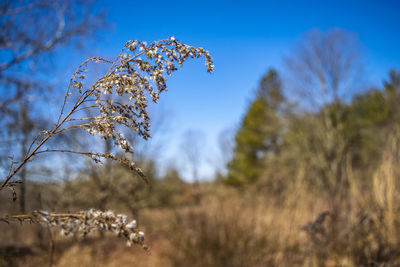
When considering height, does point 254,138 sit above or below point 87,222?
above

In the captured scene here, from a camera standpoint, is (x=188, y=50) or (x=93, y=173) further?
(x=93, y=173)

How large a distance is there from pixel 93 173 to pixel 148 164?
2181 millimetres

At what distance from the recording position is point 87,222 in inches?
28.6

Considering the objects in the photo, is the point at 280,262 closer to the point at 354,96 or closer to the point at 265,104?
the point at 354,96

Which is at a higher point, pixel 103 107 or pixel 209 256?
pixel 103 107

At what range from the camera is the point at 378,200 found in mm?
2576

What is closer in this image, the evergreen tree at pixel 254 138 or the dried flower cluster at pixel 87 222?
the dried flower cluster at pixel 87 222

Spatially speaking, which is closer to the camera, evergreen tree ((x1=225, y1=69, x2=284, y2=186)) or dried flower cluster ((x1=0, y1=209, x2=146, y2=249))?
dried flower cluster ((x1=0, y1=209, x2=146, y2=249))

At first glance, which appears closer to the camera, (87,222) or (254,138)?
(87,222)

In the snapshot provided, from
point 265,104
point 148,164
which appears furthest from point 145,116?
point 265,104

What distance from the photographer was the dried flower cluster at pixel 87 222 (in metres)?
0.69

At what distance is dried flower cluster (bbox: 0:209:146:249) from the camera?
694 millimetres

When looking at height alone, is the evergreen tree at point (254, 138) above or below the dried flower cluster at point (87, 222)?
above

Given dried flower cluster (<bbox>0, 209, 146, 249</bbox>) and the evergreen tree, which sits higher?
the evergreen tree
